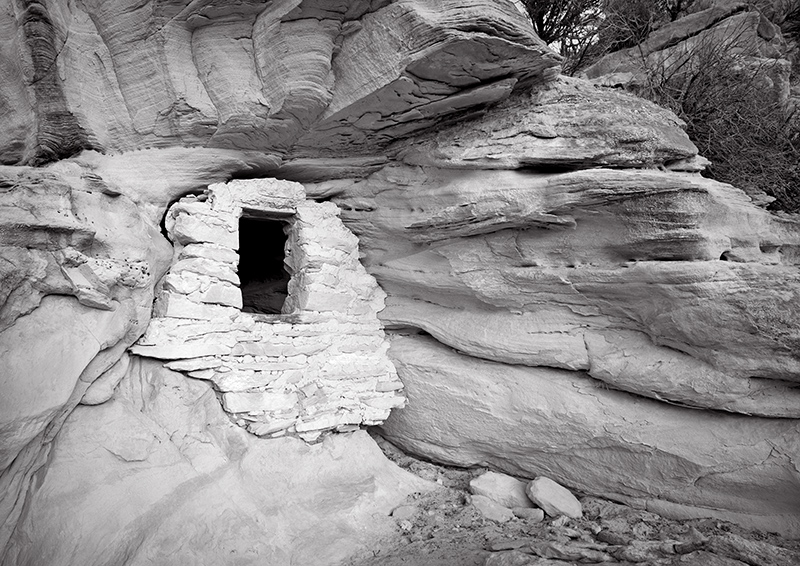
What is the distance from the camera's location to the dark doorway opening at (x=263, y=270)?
17.8 feet

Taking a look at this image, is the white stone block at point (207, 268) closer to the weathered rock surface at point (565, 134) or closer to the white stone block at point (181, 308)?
the white stone block at point (181, 308)

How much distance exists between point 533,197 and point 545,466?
2072mm

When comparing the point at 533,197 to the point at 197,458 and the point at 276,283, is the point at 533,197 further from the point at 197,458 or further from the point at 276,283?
the point at 276,283

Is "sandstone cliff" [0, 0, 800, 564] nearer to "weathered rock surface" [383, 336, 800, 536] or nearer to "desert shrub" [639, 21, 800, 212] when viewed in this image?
"weathered rock surface" [383, 336, 800, 536]

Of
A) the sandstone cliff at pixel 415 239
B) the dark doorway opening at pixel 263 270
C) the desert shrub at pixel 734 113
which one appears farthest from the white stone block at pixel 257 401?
the desert shrub at pixel 734 113

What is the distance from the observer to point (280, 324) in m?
3.64

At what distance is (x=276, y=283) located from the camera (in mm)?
5598

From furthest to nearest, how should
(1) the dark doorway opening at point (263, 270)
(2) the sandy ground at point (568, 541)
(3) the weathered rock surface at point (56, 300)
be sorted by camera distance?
(1) the dark doorway opening at point (263, 270) < (2) the sandy ground at point (568, 541) < (3) the weathered rock surface at point (56, 300)

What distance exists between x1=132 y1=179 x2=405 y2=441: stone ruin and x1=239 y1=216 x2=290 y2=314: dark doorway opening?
152cm

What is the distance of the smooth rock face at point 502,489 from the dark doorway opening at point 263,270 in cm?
307

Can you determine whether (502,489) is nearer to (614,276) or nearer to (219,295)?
(614,276)

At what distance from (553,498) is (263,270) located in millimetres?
4029

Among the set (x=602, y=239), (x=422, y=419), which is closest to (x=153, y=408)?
(x=422, y=419)

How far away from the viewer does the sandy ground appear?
251 centimetres
